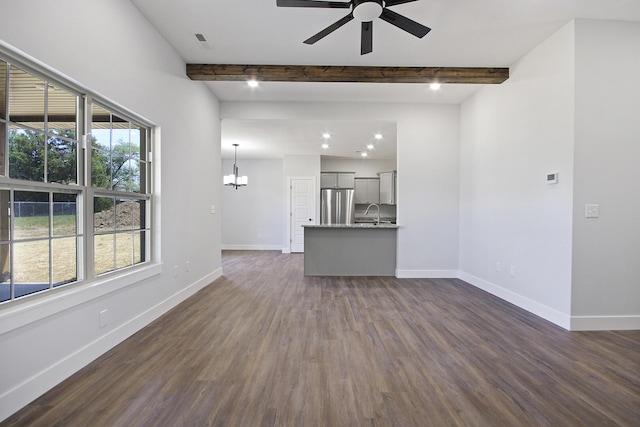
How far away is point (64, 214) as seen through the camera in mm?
2123

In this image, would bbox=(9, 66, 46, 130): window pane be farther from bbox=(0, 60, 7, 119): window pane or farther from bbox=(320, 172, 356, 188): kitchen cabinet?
bbox=(320, 172, 356, 188): kitchen cabinet

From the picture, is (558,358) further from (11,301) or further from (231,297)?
(11,301)

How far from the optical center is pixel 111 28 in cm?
243

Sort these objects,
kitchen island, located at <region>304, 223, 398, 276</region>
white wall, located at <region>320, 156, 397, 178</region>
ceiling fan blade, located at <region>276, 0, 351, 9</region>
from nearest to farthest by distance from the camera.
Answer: ceiling fan blade, located at <region>276, 0, 351, 9</region>
kitchen island, located at <region>304, 223, 398, 276</region>
white wall, located at <region>320, 156, 397, 178</region>

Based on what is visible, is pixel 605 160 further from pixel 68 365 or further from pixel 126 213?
pixel 68 365

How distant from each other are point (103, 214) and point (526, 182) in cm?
444

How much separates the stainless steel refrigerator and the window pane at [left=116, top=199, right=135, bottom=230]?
584 centimetres

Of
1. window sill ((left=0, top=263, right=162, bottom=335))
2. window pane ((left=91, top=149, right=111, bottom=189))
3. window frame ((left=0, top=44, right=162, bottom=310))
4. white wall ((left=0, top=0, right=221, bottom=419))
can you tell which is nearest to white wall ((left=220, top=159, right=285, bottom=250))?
white wall ((left=0, top=0, right=221, bottom=419))

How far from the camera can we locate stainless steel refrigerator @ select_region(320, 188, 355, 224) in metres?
8.46

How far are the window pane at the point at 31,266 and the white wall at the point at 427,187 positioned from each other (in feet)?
14.7

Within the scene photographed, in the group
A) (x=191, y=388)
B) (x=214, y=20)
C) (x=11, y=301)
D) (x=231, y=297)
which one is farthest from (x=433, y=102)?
(x=11, y=301)

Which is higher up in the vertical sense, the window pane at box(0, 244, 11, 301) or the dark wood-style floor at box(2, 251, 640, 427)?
the window pane at box(0, 244, 11, 301)

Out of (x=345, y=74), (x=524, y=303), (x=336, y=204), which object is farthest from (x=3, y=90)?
(x=336, y=204)

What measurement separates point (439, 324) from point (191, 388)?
7.60 feet
